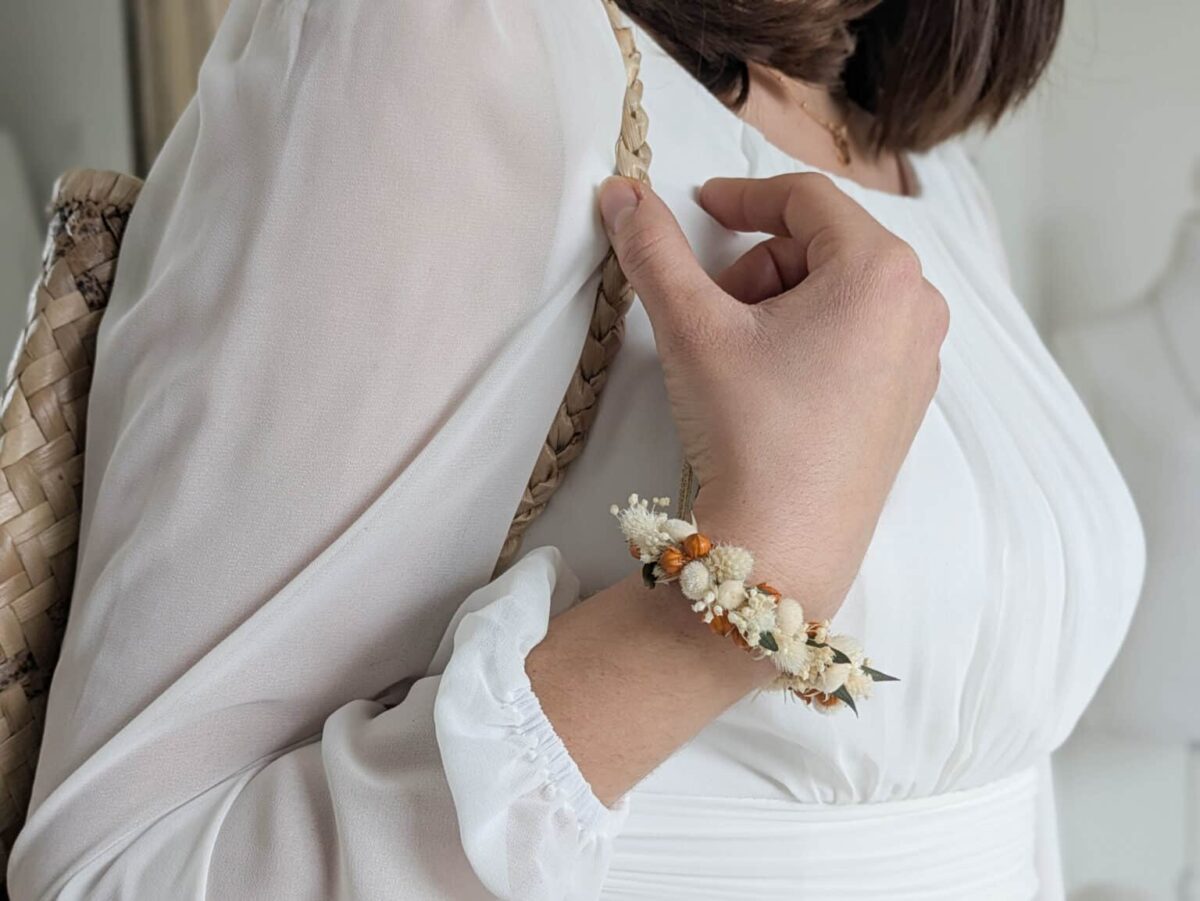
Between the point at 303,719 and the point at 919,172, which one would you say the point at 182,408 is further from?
the point at 919,172

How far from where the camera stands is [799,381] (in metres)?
0.50

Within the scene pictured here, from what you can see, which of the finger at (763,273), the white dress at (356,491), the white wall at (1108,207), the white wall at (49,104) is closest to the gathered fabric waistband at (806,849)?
the white dress at (356,491)

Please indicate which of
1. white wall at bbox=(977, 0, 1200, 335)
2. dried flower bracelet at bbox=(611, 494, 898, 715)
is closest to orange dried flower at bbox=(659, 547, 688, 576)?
dried flower bracelet at bbox=(611, 494, 898, 715)

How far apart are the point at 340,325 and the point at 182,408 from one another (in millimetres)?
85

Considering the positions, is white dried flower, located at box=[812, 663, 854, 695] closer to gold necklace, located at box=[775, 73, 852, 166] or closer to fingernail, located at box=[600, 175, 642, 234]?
fingernail, located at box=[600, 175, 642, 234]

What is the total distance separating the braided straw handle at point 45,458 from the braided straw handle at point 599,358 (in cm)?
25

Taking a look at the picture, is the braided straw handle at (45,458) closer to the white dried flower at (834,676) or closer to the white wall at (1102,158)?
the white dried flower at (834,676)

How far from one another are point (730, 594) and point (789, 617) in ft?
0.08

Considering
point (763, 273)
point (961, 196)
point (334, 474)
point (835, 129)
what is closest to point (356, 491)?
point (334, 474)

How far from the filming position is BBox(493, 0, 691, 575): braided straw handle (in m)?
0.55

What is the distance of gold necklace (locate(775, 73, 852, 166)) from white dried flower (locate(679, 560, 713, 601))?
0.52 meters

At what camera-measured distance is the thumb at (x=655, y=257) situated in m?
0.51

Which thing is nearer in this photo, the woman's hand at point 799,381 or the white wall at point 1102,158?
the woman's hand at point 799,381

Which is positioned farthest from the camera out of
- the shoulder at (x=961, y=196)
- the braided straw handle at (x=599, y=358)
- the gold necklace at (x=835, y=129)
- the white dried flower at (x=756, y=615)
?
the shoulder at (x=961, y=196)
